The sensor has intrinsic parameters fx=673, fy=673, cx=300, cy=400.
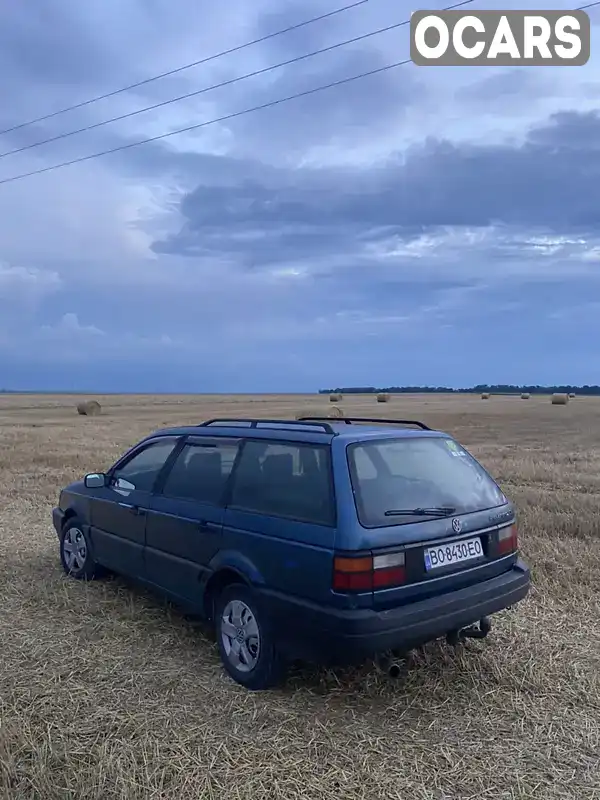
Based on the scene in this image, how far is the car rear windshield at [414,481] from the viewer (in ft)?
11.9

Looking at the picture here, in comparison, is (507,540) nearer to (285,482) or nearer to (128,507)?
(285,482)

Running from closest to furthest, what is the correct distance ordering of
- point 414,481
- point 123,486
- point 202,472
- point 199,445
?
point 414,481 < point 202,472 < point 199,445 < point 123,486

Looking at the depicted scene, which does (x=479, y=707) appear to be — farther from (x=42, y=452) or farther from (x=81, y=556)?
A: (x=42, y=452)

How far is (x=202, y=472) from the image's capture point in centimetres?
461

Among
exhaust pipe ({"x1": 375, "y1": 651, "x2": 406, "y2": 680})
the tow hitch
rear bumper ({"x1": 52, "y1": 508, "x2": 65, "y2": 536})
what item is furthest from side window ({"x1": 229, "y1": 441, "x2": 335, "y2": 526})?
rear bumper ({"x1": 52, "y1": 508, "x2": 65, "y2": 536})

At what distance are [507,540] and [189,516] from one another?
2048 millimetres

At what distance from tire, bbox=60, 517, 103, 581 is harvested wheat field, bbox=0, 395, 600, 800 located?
15 centimetres

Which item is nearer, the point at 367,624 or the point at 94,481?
the point at 367,624

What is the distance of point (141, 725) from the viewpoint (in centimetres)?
346

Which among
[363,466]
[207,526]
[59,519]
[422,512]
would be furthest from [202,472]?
[59,519]

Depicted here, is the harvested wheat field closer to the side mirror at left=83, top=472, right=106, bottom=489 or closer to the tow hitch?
the tow hitch

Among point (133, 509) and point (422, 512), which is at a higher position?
point (422, 512)

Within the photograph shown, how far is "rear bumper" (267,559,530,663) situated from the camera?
3.33m

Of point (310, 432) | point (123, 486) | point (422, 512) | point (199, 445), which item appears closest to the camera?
point (422, 512)
